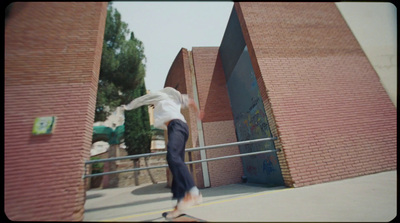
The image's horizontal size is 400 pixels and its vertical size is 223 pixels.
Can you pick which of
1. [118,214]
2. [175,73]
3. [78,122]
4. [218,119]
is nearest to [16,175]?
[78,122]

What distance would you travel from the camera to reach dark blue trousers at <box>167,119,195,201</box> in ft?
6.47

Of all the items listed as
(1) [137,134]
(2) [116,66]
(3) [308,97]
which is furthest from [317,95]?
(1) [137,134]

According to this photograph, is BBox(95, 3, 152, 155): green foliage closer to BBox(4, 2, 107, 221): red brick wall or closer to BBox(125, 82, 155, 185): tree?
BBox(125, 82, 155, 185): tree

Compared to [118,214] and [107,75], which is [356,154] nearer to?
[118,214]

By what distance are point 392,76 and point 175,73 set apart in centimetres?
811

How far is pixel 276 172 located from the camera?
14.7 feet

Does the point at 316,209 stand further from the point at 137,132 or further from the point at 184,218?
the point at 137,132

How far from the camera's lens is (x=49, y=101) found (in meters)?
3.11

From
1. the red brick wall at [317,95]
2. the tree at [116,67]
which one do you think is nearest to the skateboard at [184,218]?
the red brick wall at [317,95]

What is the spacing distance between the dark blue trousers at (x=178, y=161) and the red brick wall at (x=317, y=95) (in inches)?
90.6

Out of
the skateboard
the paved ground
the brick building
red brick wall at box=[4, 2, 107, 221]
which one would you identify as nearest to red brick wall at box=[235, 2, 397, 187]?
the brick building

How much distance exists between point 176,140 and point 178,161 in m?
0.26

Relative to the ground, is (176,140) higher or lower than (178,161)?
higher

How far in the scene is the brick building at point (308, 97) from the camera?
351 cm
